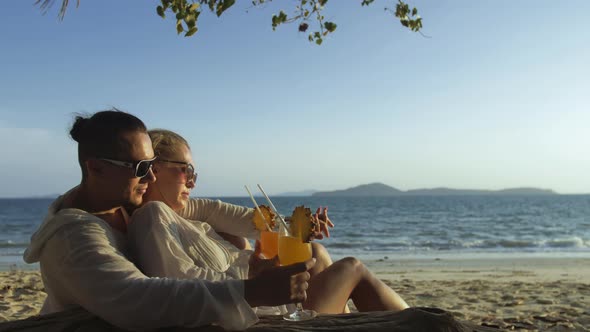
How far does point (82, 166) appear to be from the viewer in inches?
91.6

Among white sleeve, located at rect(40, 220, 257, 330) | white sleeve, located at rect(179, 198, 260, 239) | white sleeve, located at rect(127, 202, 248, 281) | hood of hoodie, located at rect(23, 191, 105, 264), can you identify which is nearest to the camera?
white sleeve, located at rect(40, 220, 257, 330)

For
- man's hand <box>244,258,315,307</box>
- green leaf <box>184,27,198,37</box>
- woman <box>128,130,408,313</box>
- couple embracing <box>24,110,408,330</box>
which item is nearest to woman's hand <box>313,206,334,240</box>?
couple embracing <box>24,110,408,330</box>

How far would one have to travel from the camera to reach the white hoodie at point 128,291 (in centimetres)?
182

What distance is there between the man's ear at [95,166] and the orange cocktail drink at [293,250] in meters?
0.85

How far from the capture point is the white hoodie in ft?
5.98

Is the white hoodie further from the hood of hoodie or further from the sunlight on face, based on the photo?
the sunlight on face

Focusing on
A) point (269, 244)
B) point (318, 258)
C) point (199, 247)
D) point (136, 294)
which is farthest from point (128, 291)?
point (318, 258)

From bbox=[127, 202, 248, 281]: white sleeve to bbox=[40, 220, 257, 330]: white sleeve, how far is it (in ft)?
0.96

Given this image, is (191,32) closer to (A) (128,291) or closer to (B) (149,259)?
(B) (149,259)

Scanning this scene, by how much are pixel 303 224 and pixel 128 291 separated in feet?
2.88

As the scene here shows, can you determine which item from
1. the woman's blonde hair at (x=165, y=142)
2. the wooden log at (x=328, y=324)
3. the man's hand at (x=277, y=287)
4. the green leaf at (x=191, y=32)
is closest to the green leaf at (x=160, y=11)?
the green leaf at (x=191, y=32)

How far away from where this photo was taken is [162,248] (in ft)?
7.39

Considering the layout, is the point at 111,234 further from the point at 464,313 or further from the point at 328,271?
the point at 464,313

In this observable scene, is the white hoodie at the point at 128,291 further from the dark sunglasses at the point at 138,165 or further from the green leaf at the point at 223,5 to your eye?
the green leaf at the point at 223,5
